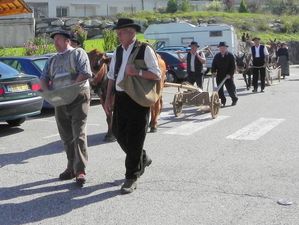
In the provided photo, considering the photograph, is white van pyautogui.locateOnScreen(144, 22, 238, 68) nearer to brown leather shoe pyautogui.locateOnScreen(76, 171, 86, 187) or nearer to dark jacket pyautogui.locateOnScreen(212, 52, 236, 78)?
dark jacket pyautogui.locateOnScreen(212, 52, 236, 78)

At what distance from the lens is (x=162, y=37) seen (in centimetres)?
3095

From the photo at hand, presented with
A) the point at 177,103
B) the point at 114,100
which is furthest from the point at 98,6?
the point at 114,100

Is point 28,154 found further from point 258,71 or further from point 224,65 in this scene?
point 258,71

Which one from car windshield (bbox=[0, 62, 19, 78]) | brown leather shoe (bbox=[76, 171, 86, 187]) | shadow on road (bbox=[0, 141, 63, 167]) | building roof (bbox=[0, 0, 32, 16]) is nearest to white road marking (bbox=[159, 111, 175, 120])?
car windshield (bbox=[0, 62, 19, 78])

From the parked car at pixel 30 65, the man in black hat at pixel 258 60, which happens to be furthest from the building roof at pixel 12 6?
the man in black hat at pixel 258 60

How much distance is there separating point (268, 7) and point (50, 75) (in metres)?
64.3

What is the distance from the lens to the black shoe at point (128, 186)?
6.05m

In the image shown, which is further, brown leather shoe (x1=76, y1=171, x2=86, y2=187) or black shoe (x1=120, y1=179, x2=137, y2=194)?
brown leather shoe (x1=76, y1=171, x2=86, y2=187)

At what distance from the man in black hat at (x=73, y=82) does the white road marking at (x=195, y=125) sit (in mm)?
3806

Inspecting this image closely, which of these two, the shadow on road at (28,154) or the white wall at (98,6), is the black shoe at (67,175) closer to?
the shadow on road at (28,154)

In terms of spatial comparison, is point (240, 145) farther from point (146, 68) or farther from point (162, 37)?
point (162, 37)

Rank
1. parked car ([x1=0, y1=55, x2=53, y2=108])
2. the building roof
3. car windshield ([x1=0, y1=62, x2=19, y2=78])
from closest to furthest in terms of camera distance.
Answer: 1. car windshield ([x1=0, y1=62, x2=19, y2=78])
2. parked car ([x1=0, y1=55, x2=53, y2=108])
3. the building roof

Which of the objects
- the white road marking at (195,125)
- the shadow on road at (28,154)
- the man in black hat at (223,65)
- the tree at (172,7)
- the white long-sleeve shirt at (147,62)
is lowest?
the white road marking at (195,125)

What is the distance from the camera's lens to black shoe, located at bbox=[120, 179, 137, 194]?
6.05 m
